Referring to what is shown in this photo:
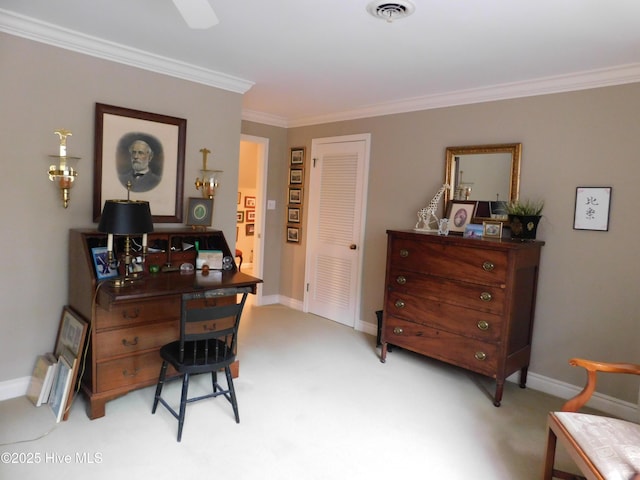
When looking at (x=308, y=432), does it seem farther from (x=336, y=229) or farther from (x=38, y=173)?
(x=336, y=229)

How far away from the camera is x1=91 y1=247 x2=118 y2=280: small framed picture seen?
2562mm

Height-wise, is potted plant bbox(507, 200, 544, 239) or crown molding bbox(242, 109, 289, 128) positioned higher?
crown molding bbox(242, 109, 289, 128)

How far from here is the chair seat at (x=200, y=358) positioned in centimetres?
233

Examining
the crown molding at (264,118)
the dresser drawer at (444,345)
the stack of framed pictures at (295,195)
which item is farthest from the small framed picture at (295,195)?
the dresser drawer at (444,345)

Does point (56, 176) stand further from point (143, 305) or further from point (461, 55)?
point (461, 55)

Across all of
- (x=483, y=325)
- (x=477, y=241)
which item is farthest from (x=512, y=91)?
(x=483, y=325)

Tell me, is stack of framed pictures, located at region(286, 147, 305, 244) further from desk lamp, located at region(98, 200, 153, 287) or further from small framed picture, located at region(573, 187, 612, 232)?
small framed picture, located at region(573, 187, 612, 232)

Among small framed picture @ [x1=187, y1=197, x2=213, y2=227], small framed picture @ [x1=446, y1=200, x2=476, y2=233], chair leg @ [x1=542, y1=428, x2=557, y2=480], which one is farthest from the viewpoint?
small framed picture @ [x1=446, y1=200, x2=476, y2=233]

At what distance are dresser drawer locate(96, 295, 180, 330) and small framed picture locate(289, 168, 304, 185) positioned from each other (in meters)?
2.61

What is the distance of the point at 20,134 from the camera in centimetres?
262

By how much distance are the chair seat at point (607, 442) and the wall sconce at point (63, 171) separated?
3130 millimetres

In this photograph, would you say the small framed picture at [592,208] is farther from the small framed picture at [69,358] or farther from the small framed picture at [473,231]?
the small framed picture at [69,358]

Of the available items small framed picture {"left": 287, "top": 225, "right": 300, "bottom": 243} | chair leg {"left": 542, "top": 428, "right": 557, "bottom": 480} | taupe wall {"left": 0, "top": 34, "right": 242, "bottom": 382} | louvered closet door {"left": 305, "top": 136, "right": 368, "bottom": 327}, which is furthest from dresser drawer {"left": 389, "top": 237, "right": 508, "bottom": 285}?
taupe wall {"left": 0, "top": 34, "right": 242, "bottom": 382}

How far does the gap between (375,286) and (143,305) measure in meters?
2.43
